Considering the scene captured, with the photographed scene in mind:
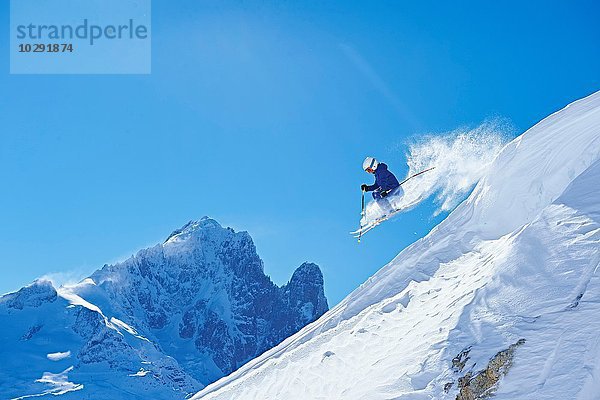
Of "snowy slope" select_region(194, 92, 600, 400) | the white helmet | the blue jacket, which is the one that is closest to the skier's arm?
the blue jacket

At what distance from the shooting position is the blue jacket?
60.6 feet

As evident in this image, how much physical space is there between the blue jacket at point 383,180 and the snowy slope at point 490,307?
163 inches

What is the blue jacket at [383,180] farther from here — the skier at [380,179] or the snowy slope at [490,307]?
the snowy slope at [490,307]

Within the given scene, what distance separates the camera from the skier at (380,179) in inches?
722

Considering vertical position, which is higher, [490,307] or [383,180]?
[383,180]

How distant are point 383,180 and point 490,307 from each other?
11.0m

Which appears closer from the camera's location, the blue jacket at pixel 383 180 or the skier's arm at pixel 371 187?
the blue jacket at pixel 383 180

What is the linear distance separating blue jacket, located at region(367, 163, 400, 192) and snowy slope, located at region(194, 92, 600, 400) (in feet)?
13.6

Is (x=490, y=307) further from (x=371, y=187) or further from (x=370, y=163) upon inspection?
(x=371, y=187)

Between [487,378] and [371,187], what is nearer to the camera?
[487,378]

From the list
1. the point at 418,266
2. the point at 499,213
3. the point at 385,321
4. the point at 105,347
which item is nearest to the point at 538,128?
the point at 499,213

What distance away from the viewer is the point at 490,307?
7.79 m

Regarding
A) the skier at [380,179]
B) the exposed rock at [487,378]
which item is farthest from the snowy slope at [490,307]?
the skier at [380,179]

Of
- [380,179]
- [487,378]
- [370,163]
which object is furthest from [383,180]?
[487,378]
